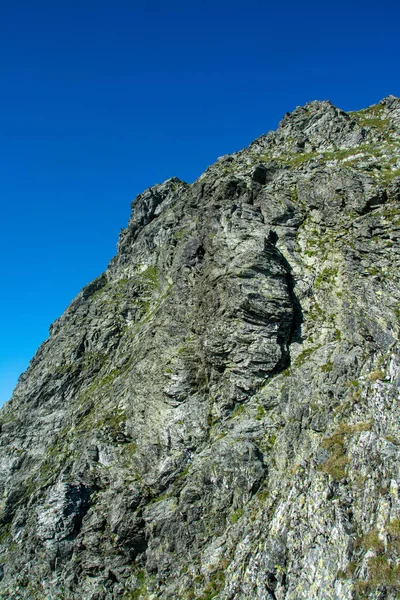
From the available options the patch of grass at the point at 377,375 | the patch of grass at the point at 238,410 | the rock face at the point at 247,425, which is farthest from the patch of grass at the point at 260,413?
the patch of grass at the point at 377,375

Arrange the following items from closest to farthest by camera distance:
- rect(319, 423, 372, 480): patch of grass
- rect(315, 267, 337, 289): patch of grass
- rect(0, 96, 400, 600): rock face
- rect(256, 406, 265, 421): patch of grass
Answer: rect(0, 96, 400, 600): rock face
rect(319, 423, 372, 480): patch of grass
rect(256, 406, 265, 421): patch of grass
rect(315, 267, 337, 289): patch of grass

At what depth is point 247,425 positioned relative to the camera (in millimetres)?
31359

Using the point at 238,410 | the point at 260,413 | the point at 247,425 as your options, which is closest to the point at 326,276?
the point at 260,413

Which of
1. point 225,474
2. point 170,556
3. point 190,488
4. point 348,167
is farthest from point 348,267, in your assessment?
point 170,556

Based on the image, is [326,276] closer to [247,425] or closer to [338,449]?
[247,425]

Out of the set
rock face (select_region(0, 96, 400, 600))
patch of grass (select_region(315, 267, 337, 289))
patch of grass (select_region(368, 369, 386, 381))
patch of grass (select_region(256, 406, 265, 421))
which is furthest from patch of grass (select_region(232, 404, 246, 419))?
patch of grass (select_region(315, 267, 337, 289))

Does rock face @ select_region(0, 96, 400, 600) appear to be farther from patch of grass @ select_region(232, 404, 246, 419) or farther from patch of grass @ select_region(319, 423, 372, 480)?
patch of grass @ select_region(232, 404, 246, 419)

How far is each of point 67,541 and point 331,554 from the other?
86.7ft

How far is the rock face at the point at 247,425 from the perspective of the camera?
2055 cm

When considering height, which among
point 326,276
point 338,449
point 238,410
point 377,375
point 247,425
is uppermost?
point 326,276

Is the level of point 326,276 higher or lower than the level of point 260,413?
higher

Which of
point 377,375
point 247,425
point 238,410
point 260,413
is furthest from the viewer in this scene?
point 238,410

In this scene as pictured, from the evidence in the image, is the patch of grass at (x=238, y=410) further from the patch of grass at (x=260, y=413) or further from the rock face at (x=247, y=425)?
the patch of grass at (x=260, y=413)

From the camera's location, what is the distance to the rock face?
20.5 metres
